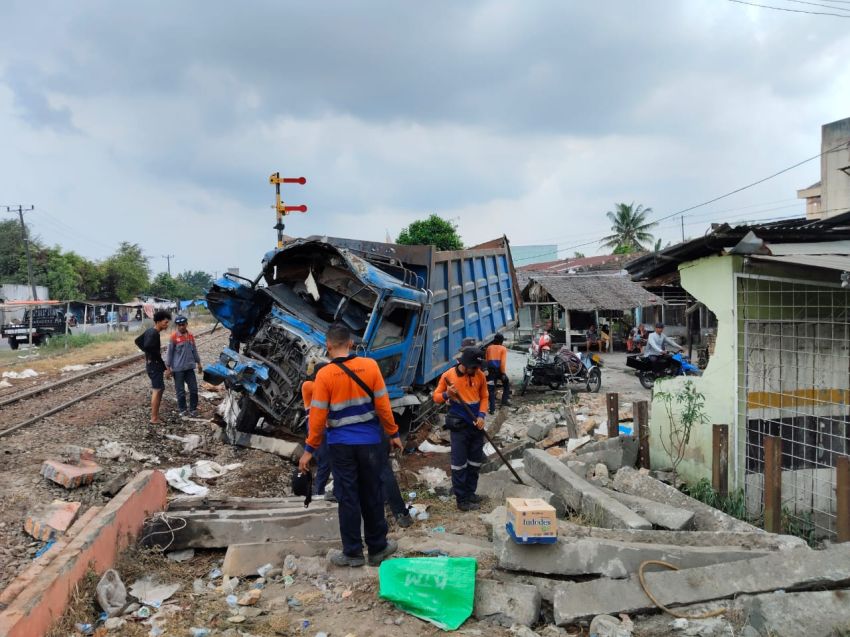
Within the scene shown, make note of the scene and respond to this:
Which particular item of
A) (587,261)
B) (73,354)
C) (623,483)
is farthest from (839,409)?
(587,261)

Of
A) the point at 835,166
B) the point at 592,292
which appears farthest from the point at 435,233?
the point at 835,166

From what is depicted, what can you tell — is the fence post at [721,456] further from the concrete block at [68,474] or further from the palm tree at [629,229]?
the palm tree at [629,229]

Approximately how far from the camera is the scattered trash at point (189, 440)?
6707 millimetres

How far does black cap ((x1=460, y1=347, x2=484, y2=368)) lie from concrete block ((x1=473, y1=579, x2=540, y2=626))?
76.1 inches

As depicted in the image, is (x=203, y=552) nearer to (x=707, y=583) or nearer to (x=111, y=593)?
(x=111, y=593)

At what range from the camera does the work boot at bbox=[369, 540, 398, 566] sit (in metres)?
3.53

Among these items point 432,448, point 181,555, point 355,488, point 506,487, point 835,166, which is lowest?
point 432,448

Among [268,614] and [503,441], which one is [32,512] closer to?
[268,614]

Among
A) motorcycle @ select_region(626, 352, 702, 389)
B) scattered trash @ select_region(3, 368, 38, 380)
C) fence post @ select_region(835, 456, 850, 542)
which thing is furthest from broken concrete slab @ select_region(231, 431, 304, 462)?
scattered trash @ select_region(3, 368, 38, 380)

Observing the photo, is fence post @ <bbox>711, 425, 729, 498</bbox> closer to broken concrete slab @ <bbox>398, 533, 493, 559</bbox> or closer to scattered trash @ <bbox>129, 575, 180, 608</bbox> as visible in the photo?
broken concrete slab @ <bbox>398, 533, 493, 559</bbox>

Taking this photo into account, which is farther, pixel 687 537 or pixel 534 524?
pixel 687 537

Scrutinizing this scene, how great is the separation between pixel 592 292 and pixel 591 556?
16.9 meters

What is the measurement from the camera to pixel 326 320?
Answer: 278 inches

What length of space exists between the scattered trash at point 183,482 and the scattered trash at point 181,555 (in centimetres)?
141
